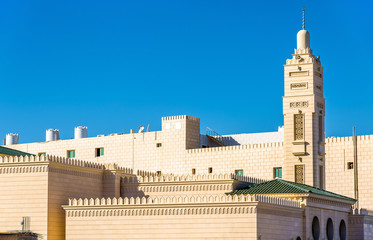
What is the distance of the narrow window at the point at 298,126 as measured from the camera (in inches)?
2159

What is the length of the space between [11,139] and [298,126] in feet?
120

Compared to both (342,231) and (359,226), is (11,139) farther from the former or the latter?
(359,226)

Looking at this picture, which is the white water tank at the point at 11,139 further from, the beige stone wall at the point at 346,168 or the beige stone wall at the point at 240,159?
the beige stone wall at the point at 346,168

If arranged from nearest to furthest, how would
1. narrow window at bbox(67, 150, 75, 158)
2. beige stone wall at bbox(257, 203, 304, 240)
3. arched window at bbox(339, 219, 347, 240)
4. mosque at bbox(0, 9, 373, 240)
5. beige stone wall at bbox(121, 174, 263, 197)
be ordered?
beige stone wall at bbox(257, 203, 304, 240), mosque at bbox(0, 9, 373, 240), beige stone wall at bbox(121, 174, 263, 197), arched window at bbox(339, 219, 347, 240), narrow window at bbox(67, 150, 75, 158)

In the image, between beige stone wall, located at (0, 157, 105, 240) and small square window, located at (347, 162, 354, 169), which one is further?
small square window, located at (347, 162, 354, 169)

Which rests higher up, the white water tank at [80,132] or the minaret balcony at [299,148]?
the white water tank at [80,132]

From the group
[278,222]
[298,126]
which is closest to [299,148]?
[298,126]

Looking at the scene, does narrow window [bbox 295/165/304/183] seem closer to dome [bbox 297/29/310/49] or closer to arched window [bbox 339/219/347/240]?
arched window [bbox 339/219/347/240]

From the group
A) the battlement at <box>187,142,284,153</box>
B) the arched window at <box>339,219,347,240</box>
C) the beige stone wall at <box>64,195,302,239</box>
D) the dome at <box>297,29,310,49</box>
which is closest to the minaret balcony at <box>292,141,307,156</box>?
the arched window at <box>339,219,347,240</box>

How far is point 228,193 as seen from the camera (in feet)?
150

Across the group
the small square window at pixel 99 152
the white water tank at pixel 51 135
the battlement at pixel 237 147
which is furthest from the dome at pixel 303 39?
the white water tank at pixel 51 135

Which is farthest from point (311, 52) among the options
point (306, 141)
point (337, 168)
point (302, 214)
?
point (302, 214)

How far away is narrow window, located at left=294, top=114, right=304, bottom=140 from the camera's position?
54.8m

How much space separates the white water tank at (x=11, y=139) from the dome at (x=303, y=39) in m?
37.0
